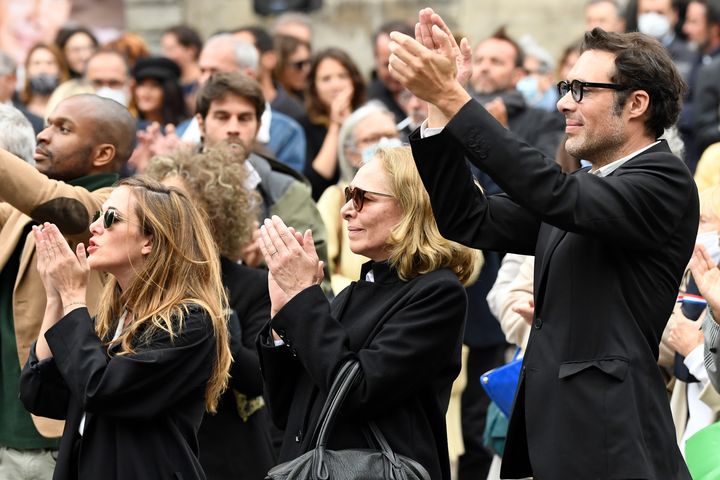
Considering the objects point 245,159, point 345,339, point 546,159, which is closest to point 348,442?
point 345,339

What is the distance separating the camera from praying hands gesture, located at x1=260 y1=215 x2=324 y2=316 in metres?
4.20

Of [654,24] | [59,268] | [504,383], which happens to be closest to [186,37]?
[654,24]

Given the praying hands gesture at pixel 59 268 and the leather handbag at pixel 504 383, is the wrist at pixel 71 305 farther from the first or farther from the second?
the leather handbag at pixel 504 383

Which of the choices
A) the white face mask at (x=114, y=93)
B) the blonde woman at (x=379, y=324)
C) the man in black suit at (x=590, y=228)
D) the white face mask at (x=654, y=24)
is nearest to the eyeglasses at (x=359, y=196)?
the blonde woman at (x=379, y=324)

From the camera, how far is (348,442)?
414cm

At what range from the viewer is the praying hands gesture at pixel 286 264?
4.20 metres

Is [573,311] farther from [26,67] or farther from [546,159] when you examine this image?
[26,67]

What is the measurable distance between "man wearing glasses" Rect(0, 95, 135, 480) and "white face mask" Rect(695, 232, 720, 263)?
96.9 inches

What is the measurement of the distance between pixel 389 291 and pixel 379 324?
0.50ft

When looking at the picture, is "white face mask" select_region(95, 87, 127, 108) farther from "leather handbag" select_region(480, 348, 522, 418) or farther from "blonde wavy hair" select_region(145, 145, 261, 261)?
"leather handbag" select_region(480, 348, 522, 418)

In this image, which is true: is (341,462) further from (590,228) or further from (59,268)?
(59,268)

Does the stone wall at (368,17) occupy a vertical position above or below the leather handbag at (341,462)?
above

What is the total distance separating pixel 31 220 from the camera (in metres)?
5.26

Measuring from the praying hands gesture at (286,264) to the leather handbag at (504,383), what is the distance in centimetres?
138
